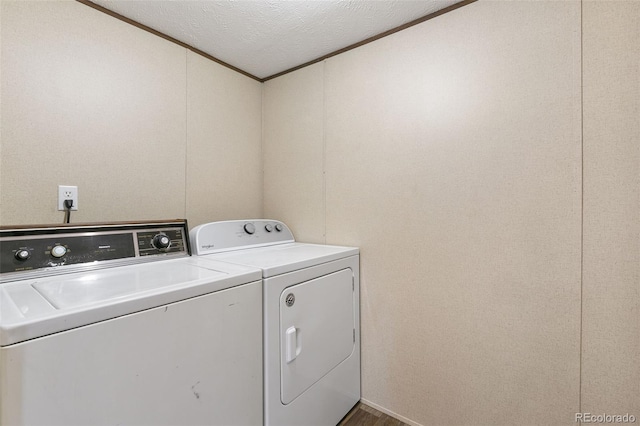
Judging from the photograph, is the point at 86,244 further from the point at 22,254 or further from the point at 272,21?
the point at 272,21

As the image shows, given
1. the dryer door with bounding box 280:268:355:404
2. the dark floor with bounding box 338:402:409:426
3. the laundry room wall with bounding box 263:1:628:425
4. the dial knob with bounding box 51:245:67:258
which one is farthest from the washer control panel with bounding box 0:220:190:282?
the dark floor with bounding box 338:402:409:426

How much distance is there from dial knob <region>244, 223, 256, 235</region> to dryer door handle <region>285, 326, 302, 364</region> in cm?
73

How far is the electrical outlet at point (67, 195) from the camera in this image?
1.33 metres

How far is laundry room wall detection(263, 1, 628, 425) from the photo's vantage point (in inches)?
43.8

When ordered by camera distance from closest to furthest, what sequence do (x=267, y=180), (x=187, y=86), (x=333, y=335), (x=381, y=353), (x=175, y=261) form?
1. (x=175, y=261)
2. (x=333, y=335)
3. (x=381, y=353)
4. (x=187, y=86)
5. (x=267, y=180)

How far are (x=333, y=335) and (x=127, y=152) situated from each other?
4.86 feet

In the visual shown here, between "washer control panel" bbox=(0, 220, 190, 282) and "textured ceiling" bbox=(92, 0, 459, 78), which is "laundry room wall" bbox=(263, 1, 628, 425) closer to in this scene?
"textured ceiling" bbox=(92, 0, 459, 78)

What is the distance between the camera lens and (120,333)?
2.52ft

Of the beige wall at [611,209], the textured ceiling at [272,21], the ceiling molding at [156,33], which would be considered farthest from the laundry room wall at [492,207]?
the ceiling molding at [156,33]

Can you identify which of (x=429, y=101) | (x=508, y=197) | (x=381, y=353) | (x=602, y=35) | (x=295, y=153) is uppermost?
(x=602, y=35)

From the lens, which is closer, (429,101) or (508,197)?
(508,197)

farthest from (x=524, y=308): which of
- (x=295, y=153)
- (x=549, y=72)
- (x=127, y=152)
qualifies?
(x=127, y=152)

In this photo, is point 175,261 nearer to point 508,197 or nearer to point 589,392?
point 508,197

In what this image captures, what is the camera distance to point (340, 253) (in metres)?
1.59
